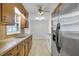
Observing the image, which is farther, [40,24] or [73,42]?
[40,24]

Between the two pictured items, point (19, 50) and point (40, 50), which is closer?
point (19, 50)

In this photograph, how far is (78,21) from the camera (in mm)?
1305

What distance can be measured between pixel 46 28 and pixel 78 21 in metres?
7.27

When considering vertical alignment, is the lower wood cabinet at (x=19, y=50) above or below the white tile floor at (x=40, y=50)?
above

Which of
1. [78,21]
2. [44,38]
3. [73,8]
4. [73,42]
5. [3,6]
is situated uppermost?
[3,6]

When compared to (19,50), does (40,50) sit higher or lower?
lower

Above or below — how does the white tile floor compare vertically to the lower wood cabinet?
below

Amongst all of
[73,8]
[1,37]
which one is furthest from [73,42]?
[1,37]

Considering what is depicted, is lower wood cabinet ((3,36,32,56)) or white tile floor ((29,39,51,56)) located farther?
white tile floor ((29,39,51,56))

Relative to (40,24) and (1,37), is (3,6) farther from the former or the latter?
(40,24)

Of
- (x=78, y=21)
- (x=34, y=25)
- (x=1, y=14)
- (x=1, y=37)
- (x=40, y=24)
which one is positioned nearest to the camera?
(x=78, y=21)

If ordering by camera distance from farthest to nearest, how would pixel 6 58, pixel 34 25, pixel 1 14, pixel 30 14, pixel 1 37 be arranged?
pixel 34 25
pixel 30 14
pixel 1 37
pixel 1 14
pixel 6 58

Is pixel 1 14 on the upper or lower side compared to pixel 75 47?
upper

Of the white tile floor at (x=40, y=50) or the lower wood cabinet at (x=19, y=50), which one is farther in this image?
the white tile floor at (x=40, y=50)
